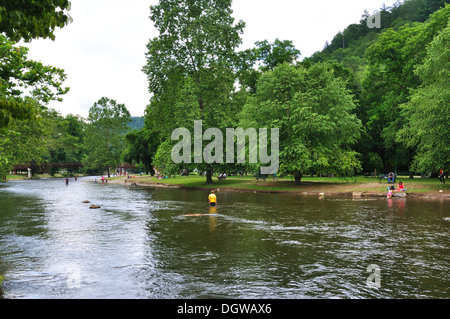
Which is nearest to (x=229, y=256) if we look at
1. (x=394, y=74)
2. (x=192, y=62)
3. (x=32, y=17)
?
(x=32, y=17)

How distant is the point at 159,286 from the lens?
955 centimetres

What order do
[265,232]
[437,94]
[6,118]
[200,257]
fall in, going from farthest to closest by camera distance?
[437,94] → [265,232] → [200,257] → [6,118]

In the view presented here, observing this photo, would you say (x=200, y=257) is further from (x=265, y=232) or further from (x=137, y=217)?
(x=137, y=217)

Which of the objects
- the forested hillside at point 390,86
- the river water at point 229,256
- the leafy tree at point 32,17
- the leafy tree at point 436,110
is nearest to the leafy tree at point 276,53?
the forested hillside at point 390,86

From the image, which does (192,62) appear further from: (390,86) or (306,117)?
(390,86)

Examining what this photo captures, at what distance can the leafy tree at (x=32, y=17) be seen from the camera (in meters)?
6.64

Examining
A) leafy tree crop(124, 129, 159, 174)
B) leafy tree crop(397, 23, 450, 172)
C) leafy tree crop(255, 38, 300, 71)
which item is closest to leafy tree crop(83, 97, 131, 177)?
leafy tree crop(124, 129, 159, 174)

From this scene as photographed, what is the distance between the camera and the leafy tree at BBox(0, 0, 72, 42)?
6645 mm

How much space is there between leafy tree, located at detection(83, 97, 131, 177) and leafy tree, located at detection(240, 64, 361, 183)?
7340 centimetres

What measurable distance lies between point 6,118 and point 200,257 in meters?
8.12

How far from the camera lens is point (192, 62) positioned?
5412cm

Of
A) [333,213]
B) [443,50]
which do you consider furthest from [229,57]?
[333,213]

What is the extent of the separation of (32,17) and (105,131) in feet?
358

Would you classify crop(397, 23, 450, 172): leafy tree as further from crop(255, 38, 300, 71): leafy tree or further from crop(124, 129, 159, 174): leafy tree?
crop(124, 129, 159, 174): leafy tree
